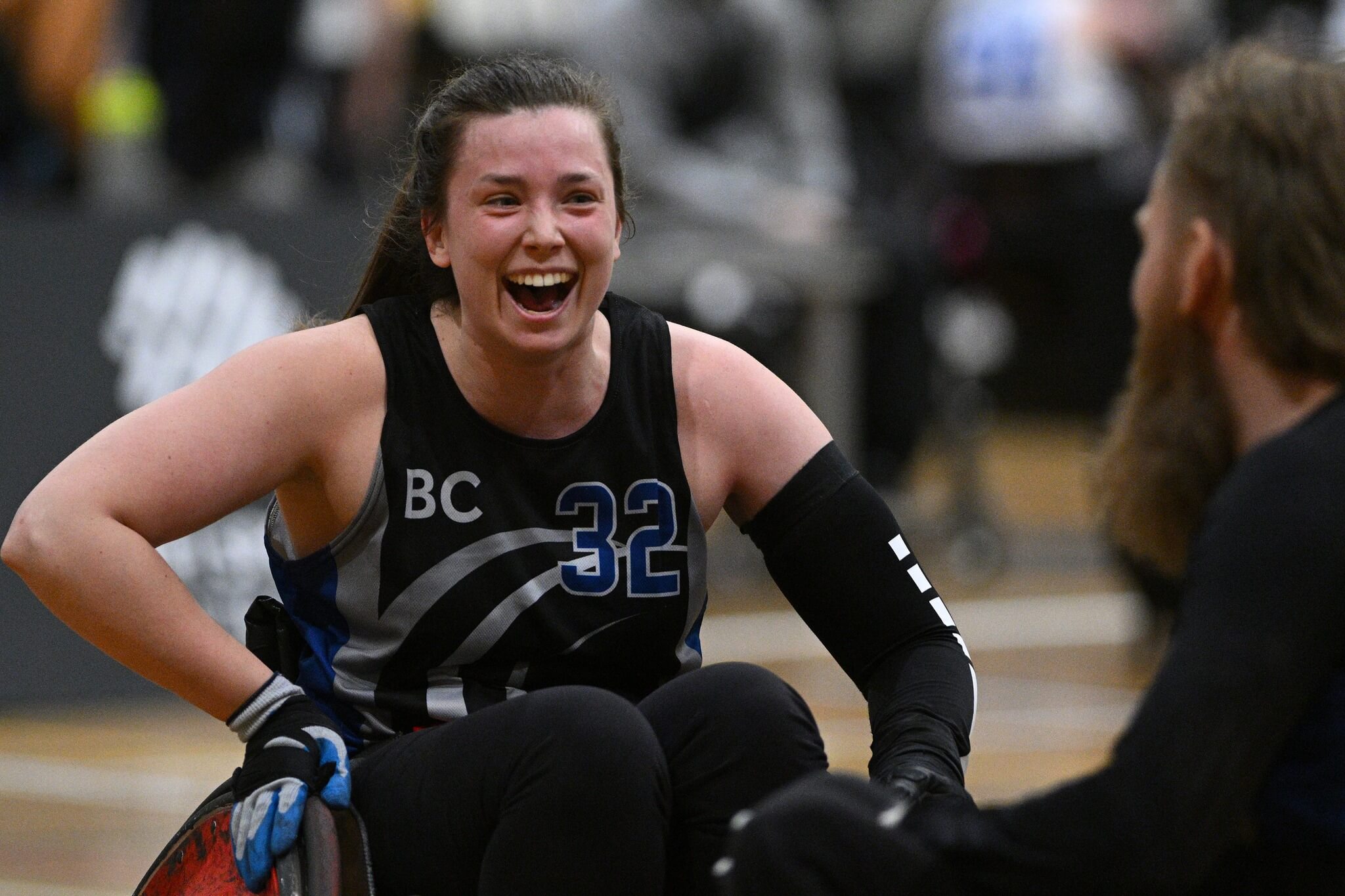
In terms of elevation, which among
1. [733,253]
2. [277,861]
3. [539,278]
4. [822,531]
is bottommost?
[277,861]

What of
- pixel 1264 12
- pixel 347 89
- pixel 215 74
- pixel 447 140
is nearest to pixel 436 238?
pixel 447 140

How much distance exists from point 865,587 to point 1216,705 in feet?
2.95

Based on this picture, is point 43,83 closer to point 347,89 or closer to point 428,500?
point 347,89

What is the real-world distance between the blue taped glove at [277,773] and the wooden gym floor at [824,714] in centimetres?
89

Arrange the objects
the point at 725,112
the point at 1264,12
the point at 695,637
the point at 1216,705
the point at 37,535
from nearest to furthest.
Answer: the point at 1216,705
the point at 37,535
the point at 695,637
the point at 725,112
the point at 1264,12

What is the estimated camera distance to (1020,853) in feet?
5.16

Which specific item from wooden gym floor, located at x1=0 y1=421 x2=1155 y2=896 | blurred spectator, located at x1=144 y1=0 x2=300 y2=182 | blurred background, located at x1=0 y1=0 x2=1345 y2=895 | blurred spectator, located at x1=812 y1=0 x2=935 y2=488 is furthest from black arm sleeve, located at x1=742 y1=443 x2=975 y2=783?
blurred spectator, located at x1=812 y1=0 x2=935 y2=488

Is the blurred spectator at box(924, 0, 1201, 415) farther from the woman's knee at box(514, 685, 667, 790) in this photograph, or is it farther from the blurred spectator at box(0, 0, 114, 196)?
the woman's knee at box(514, 685, 667, 790)

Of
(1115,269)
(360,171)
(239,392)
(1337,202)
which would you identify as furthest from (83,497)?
(1115,269)

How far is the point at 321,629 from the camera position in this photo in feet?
7.73

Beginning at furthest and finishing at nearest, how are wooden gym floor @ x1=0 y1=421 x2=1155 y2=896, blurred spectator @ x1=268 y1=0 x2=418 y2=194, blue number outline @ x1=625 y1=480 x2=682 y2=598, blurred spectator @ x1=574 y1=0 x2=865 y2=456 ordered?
blurred spectator @ x1=268 y1=0 x2=418 y2=194
blurred spectator @ x1=574 y1=0 x2=865 y2=456
wooden gym floor @ x1=0 y1=421 x2=1155 y2=896
blue number outline @ x1=625 y1=480 x2=682 y2=598

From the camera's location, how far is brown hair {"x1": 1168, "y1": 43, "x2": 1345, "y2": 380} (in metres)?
1.58

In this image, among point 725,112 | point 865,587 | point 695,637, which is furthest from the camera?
point 725,112

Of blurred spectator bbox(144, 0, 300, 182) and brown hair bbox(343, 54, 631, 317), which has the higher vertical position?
blurred spectator bbox(144, 0, 300, 182)
